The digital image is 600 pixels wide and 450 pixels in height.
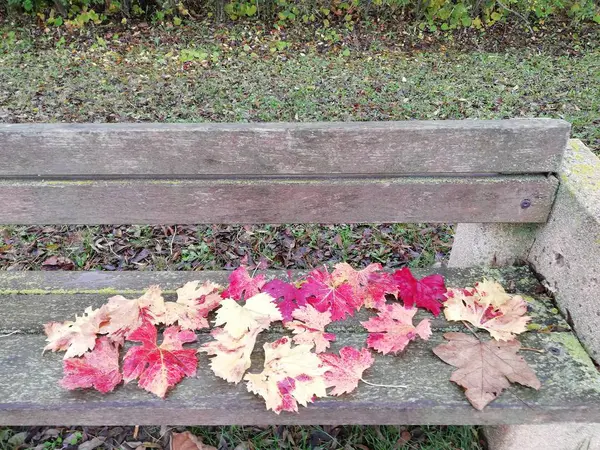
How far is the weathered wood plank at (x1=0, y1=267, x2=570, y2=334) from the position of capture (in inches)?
67.7

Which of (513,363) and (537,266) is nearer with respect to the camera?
(513,363)

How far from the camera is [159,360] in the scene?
1.53 meters

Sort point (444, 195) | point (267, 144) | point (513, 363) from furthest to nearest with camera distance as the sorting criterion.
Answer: point (444, 195), point (267, 144), point (513, 363)

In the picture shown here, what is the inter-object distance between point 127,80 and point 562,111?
5148 mm

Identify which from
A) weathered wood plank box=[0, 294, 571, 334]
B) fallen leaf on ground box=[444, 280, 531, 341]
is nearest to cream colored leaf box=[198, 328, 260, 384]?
weathered wood plank box=[0, 294, 571, 334]

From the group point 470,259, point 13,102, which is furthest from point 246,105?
point 470,259

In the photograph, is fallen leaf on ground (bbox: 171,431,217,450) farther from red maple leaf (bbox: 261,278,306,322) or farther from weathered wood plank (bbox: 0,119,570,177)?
weathered wood plank (bbox: 0,119,570,177)

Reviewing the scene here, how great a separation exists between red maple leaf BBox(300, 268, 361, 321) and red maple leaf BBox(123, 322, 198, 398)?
17.3 inches

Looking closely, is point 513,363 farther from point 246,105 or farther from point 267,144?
point 246,105

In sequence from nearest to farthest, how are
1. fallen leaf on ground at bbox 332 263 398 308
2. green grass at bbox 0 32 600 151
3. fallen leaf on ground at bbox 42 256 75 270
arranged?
fallen leaf on ground at bbox 332 263 398 308 < fallen leaf on ground at bbox 42 256 75 270 < green grass at bbox 0 32 600 151

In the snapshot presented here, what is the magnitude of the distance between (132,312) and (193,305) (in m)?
0.21

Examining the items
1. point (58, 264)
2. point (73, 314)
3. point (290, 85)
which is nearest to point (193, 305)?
point (73, 314)

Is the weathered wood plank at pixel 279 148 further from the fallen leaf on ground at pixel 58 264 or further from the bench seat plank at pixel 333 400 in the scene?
the fallen leaf on ground at pixel 58 264

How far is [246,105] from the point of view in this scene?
5.47 m
